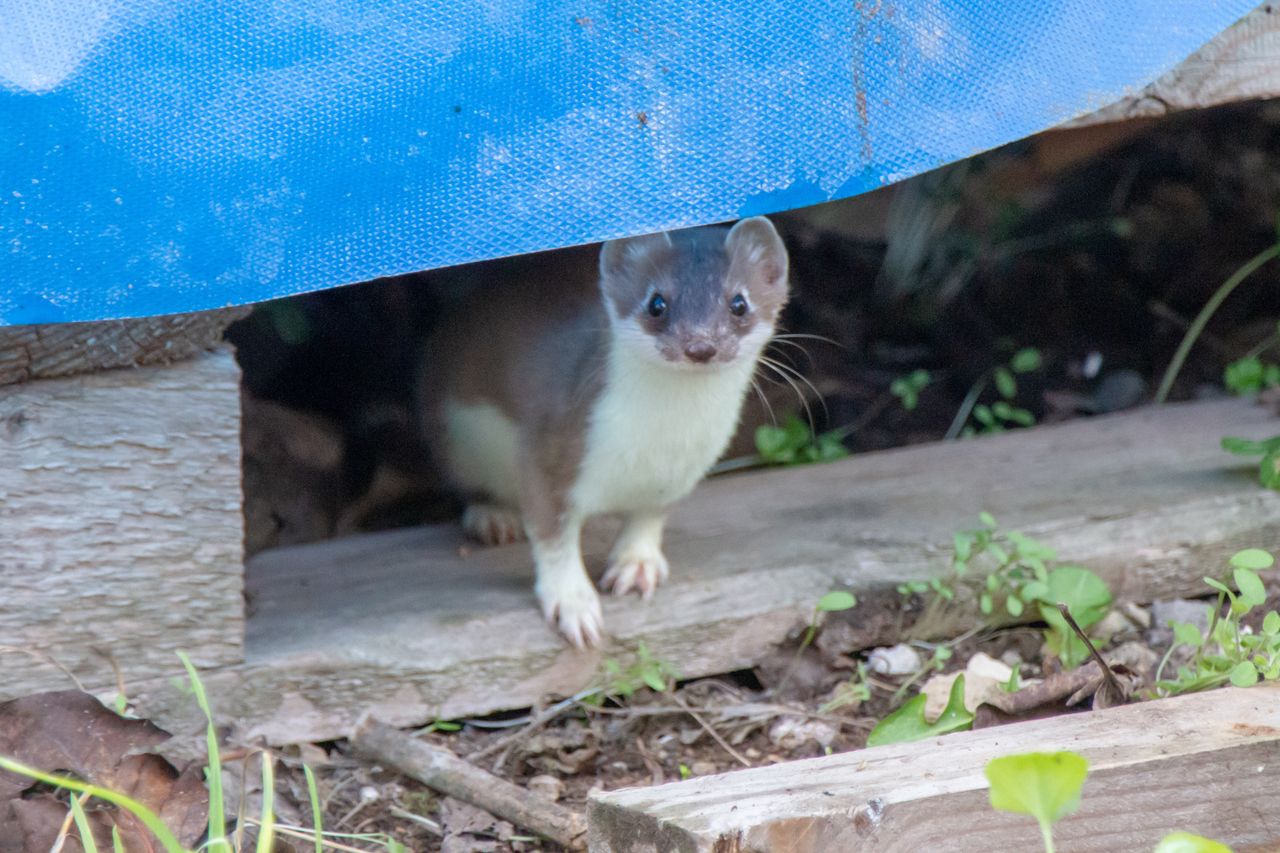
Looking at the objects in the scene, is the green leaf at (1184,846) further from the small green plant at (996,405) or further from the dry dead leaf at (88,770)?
the small green plant at (996,405)

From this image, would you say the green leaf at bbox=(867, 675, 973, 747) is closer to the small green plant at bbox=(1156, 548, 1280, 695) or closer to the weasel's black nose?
the small green plant at bbox=(1156, 548, 1280, 695)

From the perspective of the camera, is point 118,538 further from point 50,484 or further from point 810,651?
point 810,651

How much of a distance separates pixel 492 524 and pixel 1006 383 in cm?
175

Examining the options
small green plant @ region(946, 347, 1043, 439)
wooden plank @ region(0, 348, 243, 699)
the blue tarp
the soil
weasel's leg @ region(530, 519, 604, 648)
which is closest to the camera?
the blue tarp

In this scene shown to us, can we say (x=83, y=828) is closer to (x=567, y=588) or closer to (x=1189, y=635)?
(x=567, y=588)

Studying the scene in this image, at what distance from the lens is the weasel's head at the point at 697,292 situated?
2.81m

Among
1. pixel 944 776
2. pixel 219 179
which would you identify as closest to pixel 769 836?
pixel 944 776

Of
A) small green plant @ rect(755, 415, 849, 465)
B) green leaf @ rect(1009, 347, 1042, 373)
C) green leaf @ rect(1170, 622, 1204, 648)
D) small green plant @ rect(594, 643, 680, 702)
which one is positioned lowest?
small green plant @ rect(594, 643, 680, 702)

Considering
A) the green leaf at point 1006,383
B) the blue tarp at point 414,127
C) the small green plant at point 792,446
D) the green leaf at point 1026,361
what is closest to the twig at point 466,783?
the blue tarp at point 414,127

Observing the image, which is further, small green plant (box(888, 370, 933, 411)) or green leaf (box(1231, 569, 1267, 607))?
small green plant (box(888, 370, 933, 411))

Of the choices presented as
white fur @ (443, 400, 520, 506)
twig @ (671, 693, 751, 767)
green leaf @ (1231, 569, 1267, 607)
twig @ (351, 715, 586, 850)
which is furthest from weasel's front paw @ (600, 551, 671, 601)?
green leaf @ (1231, 569, 1267, 607)

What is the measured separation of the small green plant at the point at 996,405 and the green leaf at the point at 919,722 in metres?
1.92

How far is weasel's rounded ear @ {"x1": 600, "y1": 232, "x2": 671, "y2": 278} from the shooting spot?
2953 millimetres

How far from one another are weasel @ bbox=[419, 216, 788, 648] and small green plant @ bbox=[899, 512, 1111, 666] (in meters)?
0.58
